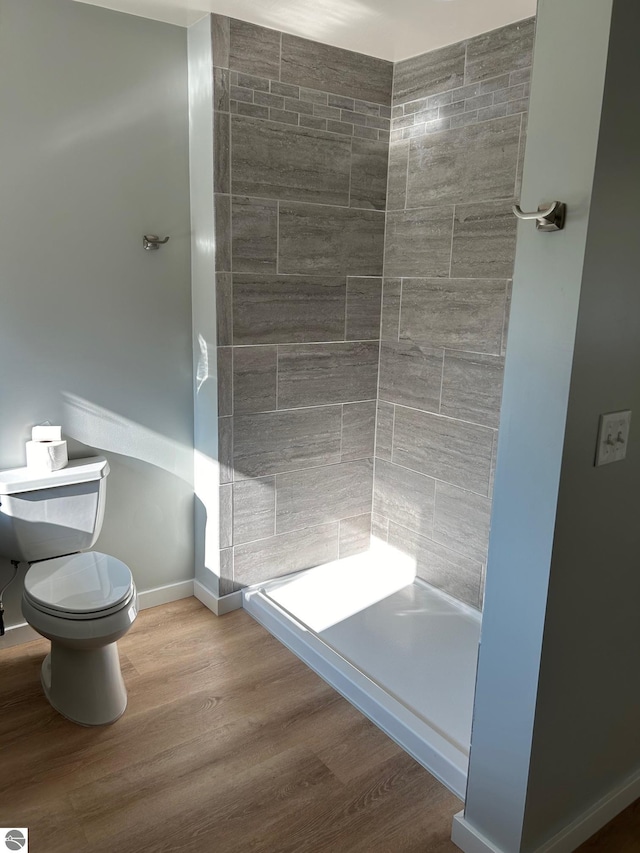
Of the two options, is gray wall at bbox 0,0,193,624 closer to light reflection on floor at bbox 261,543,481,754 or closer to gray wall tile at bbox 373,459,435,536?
light reflection on floor at bbox 261,543,481,754

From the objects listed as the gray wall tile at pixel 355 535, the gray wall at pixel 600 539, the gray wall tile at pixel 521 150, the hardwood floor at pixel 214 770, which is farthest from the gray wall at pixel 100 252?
the gray wall at pixel 600 539

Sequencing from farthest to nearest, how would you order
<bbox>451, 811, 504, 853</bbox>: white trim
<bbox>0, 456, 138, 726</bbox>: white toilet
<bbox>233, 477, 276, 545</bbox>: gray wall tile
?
<bbox>233, 477, 276, 545</bbox>: gray wall tile, <bbox>0, 456, 138, 726</bbox>: white toilet, <bbox>451, 811, 504, 853</bbox>: white trim

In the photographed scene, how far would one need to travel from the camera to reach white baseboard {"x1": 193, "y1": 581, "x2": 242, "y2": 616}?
3.03 metres

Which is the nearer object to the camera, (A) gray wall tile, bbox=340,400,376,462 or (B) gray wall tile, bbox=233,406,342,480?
(B) gray wall tile, bbox=233,406,342,480

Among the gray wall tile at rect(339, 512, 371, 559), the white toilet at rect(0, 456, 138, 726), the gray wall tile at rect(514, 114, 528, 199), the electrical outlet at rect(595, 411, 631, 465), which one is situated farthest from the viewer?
the gray wall tile at rect(339, 512, 371, 559)

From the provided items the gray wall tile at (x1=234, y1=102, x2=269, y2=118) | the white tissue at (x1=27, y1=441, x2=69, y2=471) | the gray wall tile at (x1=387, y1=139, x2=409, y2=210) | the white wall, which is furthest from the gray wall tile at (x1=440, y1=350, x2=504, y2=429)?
the white tissue at (x1=27, y1=441, x2=69, y2=471)

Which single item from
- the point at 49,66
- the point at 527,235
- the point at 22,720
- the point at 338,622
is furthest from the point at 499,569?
the point at 49,66

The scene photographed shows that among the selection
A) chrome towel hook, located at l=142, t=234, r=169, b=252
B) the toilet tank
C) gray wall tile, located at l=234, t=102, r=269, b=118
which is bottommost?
the toilet tank

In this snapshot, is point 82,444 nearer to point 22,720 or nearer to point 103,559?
point 103,559

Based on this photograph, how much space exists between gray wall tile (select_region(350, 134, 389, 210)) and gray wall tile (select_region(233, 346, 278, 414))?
0.81m

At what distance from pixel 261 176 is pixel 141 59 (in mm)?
608

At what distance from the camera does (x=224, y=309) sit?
2777 millimetres

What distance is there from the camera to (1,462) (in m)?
2.57

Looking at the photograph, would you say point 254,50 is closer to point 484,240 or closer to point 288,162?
point 288,162
